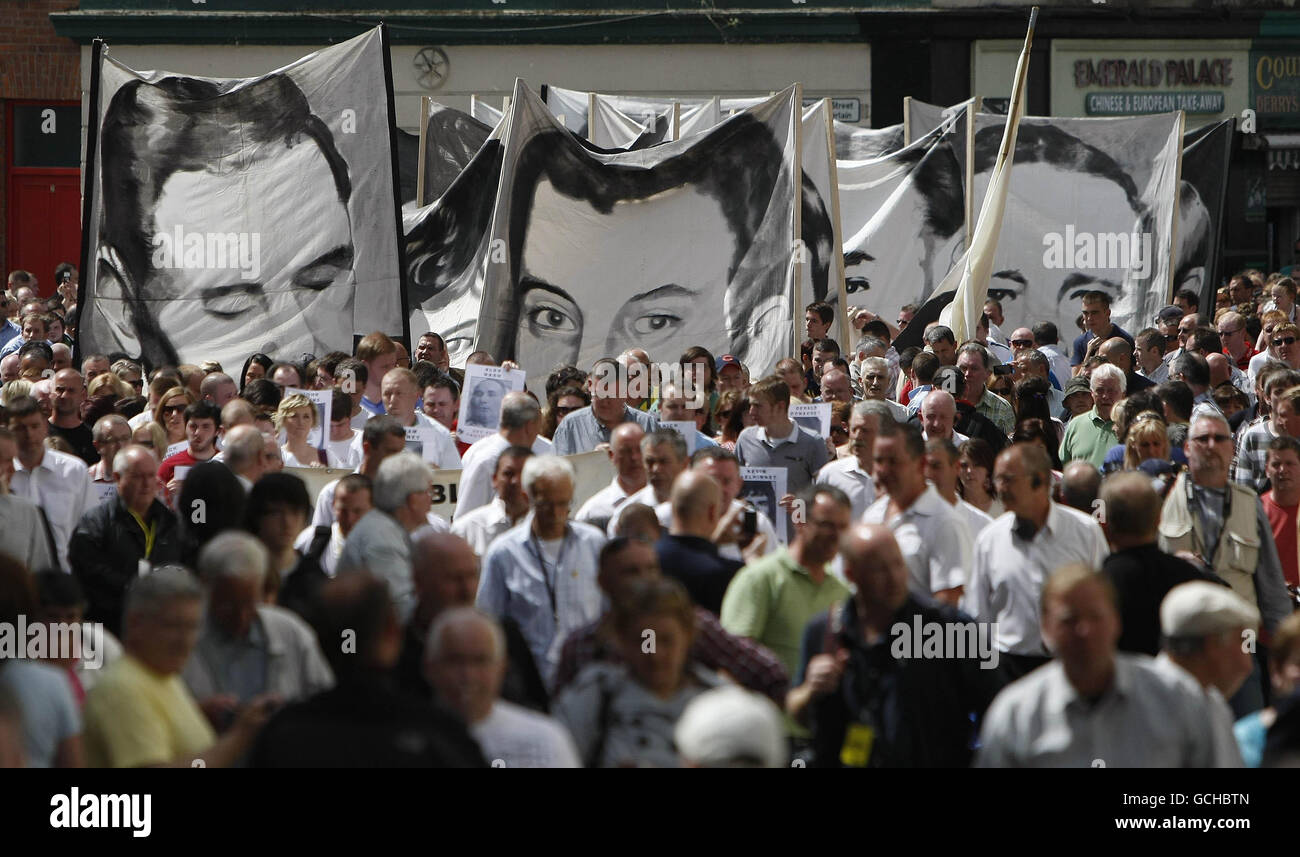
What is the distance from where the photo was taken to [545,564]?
6.41 meters

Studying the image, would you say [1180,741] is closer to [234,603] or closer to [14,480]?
[234,603]

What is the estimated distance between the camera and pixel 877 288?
55.2ft

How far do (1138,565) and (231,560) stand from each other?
9.39 ft

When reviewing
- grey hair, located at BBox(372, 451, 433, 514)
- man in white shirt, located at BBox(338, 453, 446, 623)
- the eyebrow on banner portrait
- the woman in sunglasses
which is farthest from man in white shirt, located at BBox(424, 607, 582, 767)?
the eyebrow on banner portrait

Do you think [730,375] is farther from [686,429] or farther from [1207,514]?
[1207,514]

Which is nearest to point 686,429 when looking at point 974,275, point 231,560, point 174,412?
point 174,412

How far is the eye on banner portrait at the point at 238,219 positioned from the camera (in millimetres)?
12055

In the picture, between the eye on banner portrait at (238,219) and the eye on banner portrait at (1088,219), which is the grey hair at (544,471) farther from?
the eye on banner portrait at (1088,219)

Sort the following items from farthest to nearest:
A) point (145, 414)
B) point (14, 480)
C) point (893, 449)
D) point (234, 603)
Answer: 1. point (145, 414)
2. point (14, 480)
3. point (893, 449)
4. point (234, 603)

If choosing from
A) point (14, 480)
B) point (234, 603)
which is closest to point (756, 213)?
point (14, 480)

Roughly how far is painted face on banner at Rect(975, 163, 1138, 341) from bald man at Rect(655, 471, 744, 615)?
33.4 ft

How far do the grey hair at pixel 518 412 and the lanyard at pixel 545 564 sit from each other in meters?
1.71

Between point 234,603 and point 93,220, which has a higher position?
point 93,220

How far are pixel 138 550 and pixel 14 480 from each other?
51.0 inches
